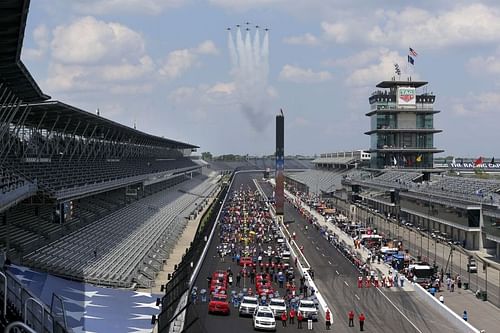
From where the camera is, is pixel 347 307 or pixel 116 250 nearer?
pixel 347 307

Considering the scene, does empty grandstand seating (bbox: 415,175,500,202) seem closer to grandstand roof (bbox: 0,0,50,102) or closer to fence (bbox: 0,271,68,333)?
grandstand roof (bbox: 0,0,50,102)

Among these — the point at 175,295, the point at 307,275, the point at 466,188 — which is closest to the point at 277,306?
the point at 175,295

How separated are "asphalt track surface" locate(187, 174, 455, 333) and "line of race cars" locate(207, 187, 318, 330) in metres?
0.59

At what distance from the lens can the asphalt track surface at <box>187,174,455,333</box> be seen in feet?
87.6

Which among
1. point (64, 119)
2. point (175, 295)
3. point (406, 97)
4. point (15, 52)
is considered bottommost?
point (175, 295)

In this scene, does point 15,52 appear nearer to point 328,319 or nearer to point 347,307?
point 328,319

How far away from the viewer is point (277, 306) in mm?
28812

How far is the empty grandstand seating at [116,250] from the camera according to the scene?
28.1 metres

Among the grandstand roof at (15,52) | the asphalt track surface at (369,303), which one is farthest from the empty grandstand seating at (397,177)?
the grandstand roof at (15,52)

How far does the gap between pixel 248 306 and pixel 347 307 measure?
211 inches

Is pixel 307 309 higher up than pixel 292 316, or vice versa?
pixel 307 309

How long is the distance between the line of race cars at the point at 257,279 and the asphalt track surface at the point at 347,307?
59 centimetres

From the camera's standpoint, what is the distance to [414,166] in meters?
93.5

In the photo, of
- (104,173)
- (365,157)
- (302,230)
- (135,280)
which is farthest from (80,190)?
(365,157)
